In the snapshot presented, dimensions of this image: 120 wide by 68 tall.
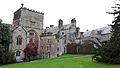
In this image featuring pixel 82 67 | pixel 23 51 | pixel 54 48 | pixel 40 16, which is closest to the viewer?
pixel 82 67

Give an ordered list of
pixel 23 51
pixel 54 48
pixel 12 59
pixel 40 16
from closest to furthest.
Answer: pixel 12 59 → pixel 23 51 → pixel 54 48 → pixel 40 16

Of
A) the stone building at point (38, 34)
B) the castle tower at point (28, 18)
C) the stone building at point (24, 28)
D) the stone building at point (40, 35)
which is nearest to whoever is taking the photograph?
the stone building at point (24, 28)

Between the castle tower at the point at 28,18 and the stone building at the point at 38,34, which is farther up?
the castle tower at the point at 28,18

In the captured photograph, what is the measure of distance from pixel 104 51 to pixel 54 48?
Result: 109 ft

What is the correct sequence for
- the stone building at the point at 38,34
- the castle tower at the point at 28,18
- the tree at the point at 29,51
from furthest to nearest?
the castle tower at the point at 28,18, the stone building at the point at 38,34, the tree at the point at 29,51

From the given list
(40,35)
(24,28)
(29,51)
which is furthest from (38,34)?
(29,51)

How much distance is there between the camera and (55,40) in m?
57.3

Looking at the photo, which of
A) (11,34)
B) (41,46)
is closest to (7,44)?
(11,34)

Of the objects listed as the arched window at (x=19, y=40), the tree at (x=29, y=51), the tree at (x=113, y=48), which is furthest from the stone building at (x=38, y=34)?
the tree at (x=113, y=48)

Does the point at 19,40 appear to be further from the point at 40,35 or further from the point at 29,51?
the point at 40,35

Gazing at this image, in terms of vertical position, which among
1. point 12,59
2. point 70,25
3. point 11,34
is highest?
point 70,25

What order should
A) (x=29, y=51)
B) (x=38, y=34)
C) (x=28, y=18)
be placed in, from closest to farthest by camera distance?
(x=29, y=51), (x=28, y=18), (x=38, y=34)

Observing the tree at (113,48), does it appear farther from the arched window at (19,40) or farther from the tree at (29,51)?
the arched window at (19,40)

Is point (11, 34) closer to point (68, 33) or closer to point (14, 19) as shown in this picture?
point (14, 19)
